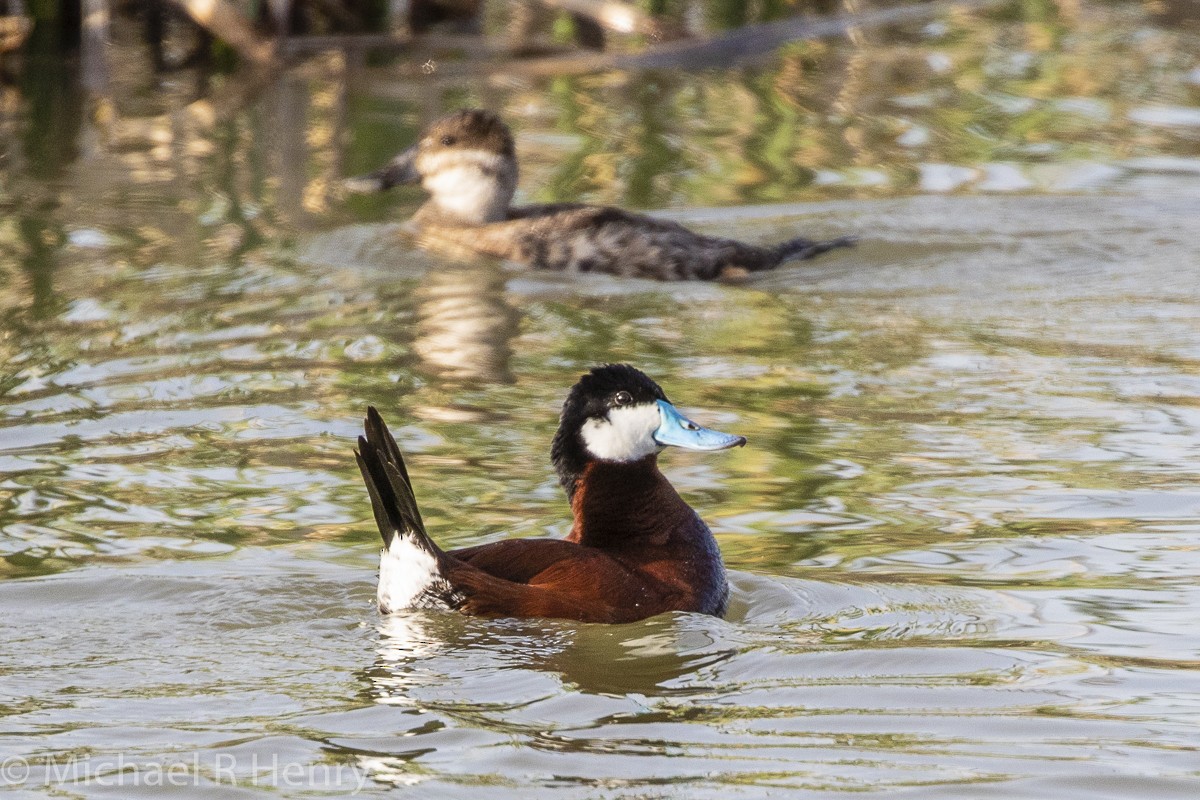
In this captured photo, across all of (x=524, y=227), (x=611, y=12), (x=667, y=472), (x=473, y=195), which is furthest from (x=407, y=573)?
(x=611, y=12)

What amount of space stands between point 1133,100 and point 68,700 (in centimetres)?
1032

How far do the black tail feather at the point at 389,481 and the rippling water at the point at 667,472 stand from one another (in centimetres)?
24

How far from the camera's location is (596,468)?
208 inches

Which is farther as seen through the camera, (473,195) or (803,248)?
→ (473,195)

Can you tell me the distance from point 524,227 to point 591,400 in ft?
15.2

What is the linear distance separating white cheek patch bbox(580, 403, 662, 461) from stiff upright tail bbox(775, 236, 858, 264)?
4.33 meters

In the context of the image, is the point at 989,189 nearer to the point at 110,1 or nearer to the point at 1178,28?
the point at 1178,28

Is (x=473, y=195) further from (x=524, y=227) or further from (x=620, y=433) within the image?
(x=620, y=433)

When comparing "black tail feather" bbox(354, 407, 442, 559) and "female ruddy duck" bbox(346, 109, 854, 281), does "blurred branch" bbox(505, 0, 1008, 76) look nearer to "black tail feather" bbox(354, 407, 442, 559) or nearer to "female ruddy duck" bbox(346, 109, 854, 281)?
"female ruddy duck" bbox(346, 109, 854, 281)

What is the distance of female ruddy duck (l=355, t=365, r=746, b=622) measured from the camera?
4.88 meters

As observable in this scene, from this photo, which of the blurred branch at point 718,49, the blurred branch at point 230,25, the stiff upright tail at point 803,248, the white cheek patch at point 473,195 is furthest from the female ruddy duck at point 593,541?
the blurred branch at point 230,25

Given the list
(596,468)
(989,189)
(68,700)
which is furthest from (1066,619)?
(989,189)

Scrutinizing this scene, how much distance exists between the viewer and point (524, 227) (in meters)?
9.78

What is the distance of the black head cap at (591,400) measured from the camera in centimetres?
524
